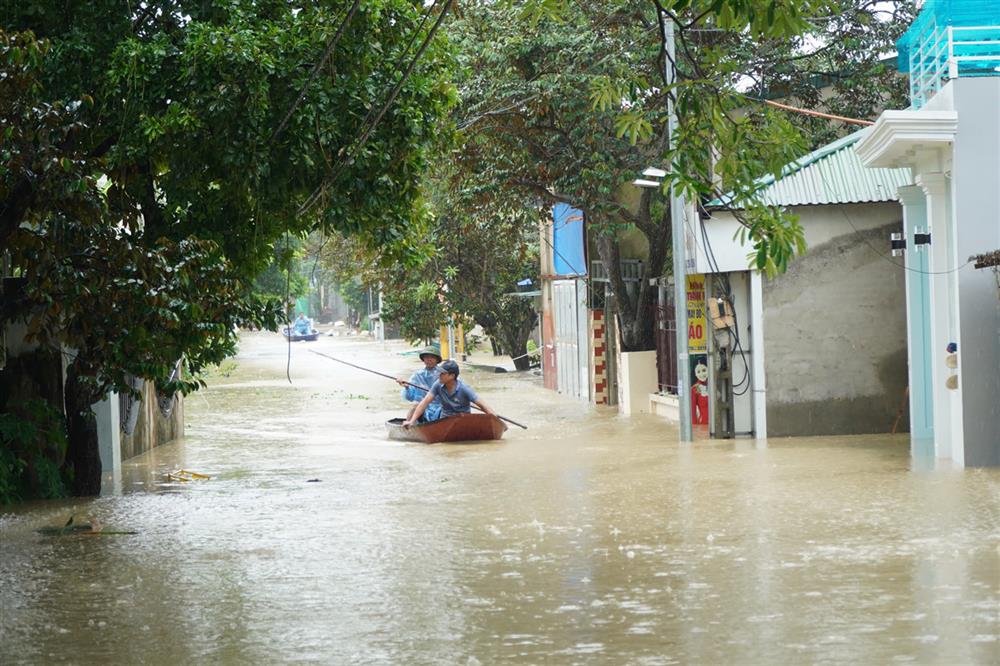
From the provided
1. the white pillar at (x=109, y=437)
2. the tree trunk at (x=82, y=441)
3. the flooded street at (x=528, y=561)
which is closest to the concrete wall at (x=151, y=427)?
the flooded street at (x=528, y=561)

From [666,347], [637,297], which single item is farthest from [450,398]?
[637,297]

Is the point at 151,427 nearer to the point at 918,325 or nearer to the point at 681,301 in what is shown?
the point at 681,301

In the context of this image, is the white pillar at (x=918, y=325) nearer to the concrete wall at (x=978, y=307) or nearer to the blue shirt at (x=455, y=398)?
the concrete wall at (x=978, y=307)

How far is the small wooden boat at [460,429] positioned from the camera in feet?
68.3

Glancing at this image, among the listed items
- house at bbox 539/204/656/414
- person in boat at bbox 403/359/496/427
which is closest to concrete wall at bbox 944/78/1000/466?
person in boat at bbox 403/359/496/427

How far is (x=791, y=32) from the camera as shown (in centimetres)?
637

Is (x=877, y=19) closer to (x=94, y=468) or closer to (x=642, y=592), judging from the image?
(x=94, y=468)

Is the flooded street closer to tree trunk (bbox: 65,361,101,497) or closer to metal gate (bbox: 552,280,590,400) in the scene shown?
tree trunk (bbox: 65,361,101,497)

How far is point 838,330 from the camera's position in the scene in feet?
63.5

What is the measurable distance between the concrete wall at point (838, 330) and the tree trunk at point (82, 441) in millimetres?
9441

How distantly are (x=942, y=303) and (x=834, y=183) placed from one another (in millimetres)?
3680

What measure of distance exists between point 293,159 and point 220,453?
909cm

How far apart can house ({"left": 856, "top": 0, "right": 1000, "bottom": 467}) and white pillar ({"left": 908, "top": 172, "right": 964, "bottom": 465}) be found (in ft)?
0.04

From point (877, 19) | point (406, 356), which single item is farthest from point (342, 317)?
point (877, 19)
